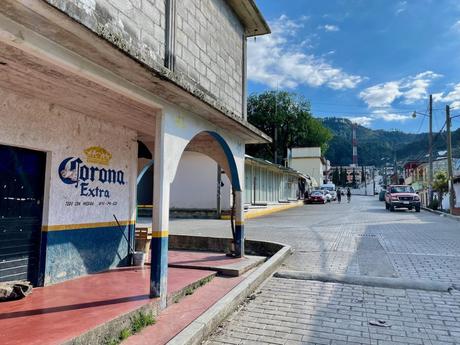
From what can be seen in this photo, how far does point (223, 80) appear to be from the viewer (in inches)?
293

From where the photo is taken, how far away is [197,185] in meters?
19.6

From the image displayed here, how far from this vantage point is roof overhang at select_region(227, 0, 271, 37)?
7.88 m

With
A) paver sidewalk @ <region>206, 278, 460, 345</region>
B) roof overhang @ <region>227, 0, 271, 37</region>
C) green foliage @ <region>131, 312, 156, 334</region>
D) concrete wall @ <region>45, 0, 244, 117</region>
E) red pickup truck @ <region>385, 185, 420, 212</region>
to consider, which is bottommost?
paver sidewalk @ <region>206, 278, 460, 345</region>

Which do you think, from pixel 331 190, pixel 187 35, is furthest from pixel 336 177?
pixel 187 35

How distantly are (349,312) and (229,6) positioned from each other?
250 inches

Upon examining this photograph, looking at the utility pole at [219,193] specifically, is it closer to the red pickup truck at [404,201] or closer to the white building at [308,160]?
the red pickup truck at [404,201]

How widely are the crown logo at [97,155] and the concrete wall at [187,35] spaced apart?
2213mm

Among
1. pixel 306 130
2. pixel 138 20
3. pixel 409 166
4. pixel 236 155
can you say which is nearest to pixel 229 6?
pixel 236 155

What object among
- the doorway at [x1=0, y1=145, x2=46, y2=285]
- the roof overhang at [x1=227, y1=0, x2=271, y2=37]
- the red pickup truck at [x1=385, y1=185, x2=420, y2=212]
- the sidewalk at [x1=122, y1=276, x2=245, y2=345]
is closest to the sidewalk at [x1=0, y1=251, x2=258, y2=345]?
the sidewalk at [x1=122, y1=276, x2=245, y2=345]

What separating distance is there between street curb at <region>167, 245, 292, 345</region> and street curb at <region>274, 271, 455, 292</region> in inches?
25.3

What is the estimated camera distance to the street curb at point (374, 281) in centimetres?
629

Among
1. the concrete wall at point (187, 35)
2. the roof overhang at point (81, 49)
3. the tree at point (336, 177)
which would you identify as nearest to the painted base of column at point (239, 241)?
the concrete wall at point (187, 35)

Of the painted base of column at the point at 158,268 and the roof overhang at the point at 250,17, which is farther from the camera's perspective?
the roof overhang at the point at 250,17

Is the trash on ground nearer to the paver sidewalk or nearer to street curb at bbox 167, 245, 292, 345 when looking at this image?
street curb at bbox 167, 245, 292, 345
